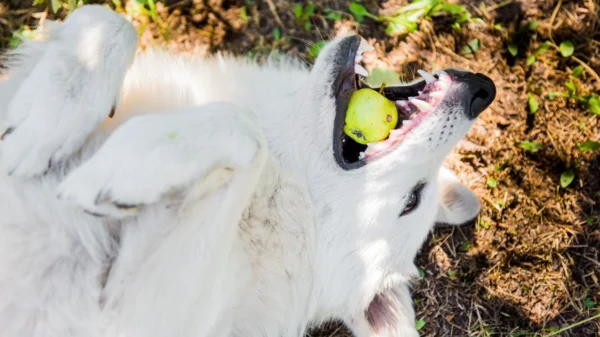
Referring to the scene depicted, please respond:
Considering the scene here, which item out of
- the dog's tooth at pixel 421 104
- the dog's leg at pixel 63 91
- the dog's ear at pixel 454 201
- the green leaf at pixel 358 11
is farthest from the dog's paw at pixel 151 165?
the green leaf at pixel 358 11

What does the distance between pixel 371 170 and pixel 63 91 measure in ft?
3.91

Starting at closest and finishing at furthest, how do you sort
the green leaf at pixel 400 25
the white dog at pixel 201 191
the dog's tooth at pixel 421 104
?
the white dog at pixel 201 191, the dog's tooth at pixel 421 104, the green leaf at pixel 400 25

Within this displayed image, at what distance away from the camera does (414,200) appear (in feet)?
8.43

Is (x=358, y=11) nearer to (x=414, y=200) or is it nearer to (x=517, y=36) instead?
(x=517, y=36)

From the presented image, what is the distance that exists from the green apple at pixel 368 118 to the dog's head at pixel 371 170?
30mm

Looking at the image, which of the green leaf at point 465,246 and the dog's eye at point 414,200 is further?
the green leaf at point 465,246

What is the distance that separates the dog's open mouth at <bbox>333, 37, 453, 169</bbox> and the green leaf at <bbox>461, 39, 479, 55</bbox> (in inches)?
60.8

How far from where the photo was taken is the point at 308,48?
12.6ft

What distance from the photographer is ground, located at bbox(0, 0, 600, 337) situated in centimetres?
395

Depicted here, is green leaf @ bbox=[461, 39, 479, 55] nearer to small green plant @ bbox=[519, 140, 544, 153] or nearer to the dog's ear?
small green plant @ bbox=[519, 140, 544, 153]

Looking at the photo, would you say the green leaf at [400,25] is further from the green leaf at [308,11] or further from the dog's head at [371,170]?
the dog's head at [371,170]

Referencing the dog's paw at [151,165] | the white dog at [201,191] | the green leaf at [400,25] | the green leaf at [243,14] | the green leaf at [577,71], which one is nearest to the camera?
the dog's paw at [151,165]

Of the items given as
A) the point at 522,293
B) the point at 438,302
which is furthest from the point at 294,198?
the point at 522,293

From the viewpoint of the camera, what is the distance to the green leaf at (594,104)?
3934 millimetres
